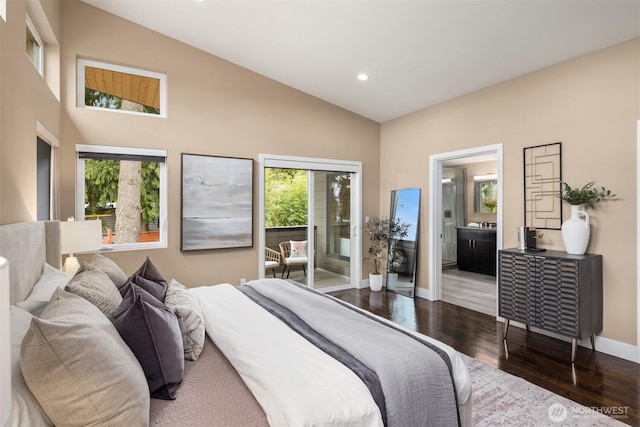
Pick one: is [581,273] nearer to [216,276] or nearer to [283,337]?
[283,337]

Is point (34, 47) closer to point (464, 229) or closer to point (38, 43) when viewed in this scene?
point (38, 43)

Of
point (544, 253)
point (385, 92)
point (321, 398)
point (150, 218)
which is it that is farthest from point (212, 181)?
point (544, 253)

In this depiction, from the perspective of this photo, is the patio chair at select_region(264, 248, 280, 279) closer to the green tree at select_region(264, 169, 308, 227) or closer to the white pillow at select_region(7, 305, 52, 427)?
the green tree at select_region(264, 169, 308, 227)

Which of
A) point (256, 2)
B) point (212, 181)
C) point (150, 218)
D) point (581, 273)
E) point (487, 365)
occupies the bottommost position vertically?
point (487, 365)

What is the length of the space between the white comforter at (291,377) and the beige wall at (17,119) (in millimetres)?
1413

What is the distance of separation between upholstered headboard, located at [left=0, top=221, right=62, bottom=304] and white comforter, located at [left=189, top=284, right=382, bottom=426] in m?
0.97

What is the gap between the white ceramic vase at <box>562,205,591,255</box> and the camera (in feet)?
10.3

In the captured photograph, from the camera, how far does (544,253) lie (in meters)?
3.30

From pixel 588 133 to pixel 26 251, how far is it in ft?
14.9

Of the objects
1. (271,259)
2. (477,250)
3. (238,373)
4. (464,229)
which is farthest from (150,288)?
(464,229)

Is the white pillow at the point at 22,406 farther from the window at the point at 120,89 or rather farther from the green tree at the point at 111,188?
the window at the point at 120,89

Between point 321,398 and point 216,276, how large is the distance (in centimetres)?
340

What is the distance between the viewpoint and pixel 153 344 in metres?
1.34

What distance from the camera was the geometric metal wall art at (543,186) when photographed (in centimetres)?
349
